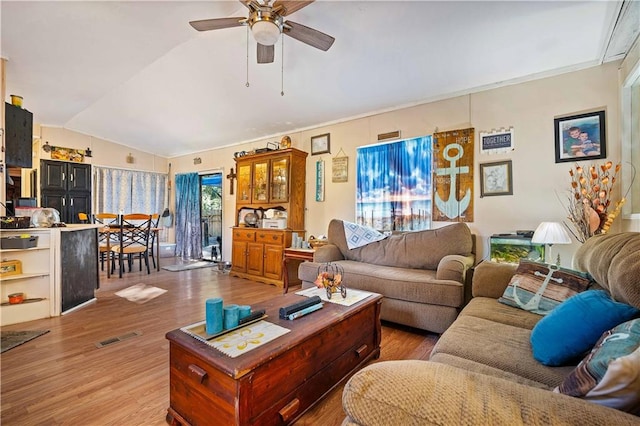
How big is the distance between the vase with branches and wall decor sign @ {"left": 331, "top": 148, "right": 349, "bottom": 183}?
2.54m

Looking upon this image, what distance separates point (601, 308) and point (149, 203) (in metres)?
7.98

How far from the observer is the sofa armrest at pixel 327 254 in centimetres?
355

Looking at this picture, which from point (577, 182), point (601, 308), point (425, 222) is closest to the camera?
point (601, 308)

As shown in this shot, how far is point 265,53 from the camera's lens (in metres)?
2.43

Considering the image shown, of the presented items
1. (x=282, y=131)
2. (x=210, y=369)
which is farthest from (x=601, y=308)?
(x=282, y=131)

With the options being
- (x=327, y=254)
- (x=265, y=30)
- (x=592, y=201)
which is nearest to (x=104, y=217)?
(x=327, y=254)

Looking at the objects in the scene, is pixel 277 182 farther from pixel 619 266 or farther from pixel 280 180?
pixel 619 266

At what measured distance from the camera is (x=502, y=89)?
3133 millimetres

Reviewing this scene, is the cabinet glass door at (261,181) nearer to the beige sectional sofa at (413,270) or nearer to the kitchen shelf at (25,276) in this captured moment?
the beige sectional sofa at (413,270)

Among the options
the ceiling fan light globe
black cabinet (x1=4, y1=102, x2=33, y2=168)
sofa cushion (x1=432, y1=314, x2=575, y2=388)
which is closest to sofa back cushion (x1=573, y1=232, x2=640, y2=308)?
sofa cushion (x1=432, y1=314, x2=575, y2=388)

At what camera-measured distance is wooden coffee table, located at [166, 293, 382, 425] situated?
1180mm

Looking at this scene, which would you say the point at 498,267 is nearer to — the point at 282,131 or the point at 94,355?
the point at 94,355

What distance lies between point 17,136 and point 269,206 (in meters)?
3.07

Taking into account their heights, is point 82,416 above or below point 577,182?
below
